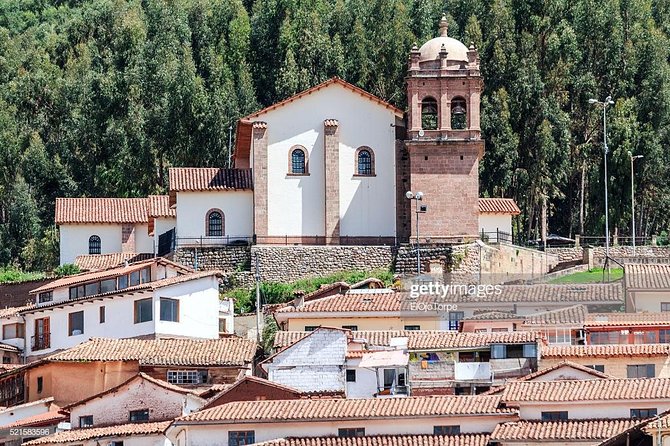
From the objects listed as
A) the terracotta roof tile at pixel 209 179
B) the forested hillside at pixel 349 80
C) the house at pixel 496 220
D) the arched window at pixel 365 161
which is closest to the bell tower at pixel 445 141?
the arched window at pixel 365 161

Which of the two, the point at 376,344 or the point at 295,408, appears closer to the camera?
the point at 295,408

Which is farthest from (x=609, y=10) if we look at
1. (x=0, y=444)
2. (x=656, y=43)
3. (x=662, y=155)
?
(x=0, y=444)

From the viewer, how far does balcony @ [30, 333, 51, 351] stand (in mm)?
88312

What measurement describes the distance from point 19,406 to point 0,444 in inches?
105

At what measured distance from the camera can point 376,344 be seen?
79.2 m

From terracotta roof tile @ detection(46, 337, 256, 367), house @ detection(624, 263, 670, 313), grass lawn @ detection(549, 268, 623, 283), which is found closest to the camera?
terracotta roof tile @ detection(46, 337, 256, 367)

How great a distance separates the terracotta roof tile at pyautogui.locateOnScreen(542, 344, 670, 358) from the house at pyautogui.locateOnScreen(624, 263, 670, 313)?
10537mm

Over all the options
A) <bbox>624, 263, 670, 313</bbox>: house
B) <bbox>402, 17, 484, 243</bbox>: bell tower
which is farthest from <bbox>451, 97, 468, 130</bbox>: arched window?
<bbox>624, 263, 670, 313</bbox>: house

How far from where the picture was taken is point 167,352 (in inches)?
3123

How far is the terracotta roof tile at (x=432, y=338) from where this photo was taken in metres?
76.2

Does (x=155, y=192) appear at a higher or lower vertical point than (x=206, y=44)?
lower

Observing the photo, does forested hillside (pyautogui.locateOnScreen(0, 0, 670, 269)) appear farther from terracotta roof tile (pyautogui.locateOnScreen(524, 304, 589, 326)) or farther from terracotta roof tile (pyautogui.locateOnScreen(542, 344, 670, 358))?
terracotta roof tile (pyautogui.locateOnScreen(542, 344, 670, 358))

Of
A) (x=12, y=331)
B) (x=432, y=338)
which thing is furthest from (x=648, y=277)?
(x=12, y=331)

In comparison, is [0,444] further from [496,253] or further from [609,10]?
[609,10]
